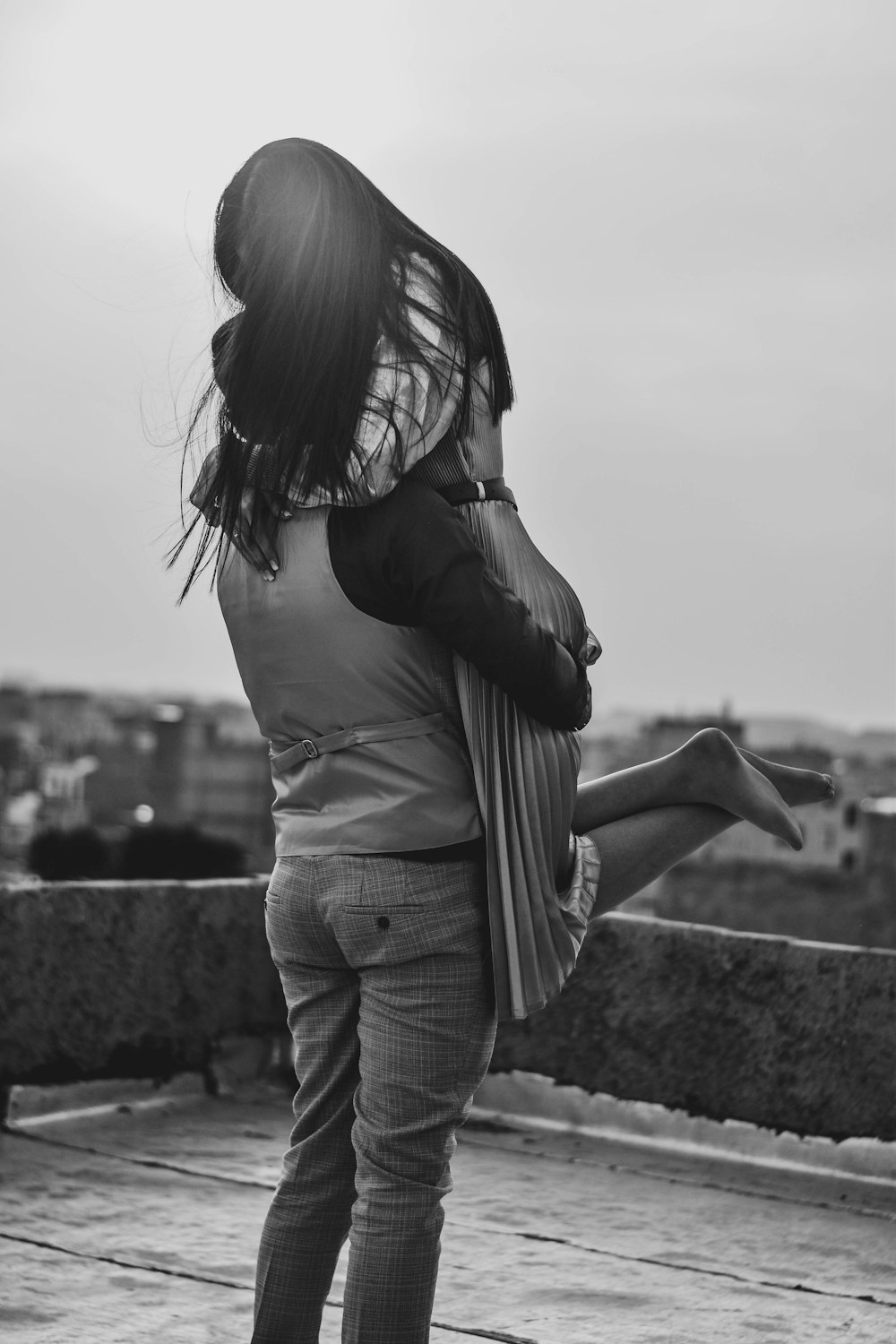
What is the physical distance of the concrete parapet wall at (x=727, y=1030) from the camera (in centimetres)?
385

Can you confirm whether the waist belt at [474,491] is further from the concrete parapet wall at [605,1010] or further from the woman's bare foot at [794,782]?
the concrete parapet wall at [605,1010]

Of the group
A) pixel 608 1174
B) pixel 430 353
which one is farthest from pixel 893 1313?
pixel 430 353

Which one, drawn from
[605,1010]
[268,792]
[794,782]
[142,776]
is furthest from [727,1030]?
[142,776]

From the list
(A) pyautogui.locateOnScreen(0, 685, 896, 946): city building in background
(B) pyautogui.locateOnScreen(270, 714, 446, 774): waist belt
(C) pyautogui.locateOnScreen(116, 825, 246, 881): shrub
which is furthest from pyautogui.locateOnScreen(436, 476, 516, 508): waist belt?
(C) pyautogui.locateOnScreen(116, 825, 246, 881): shrub

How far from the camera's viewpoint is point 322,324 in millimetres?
1889

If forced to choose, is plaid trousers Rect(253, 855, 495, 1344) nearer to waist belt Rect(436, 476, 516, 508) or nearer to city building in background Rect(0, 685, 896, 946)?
waist belt Rect(436, 476, 516, 508)

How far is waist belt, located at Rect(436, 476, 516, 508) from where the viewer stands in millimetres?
1931

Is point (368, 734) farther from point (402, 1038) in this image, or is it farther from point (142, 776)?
point (142, 776)

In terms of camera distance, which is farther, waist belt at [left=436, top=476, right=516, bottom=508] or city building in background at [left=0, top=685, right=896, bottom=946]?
city building in background at [left=0, top=685, right=896, bottom=946]

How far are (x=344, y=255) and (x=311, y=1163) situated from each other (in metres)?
1.11

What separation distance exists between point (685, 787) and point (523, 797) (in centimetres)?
29

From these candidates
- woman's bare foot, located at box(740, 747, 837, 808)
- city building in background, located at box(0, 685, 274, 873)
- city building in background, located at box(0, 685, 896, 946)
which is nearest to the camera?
woman's bare foot, located at box(740, 747, 837, 808)

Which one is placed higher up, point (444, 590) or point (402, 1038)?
point (444, 590)

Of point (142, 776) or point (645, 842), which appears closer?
point (645, 842)
